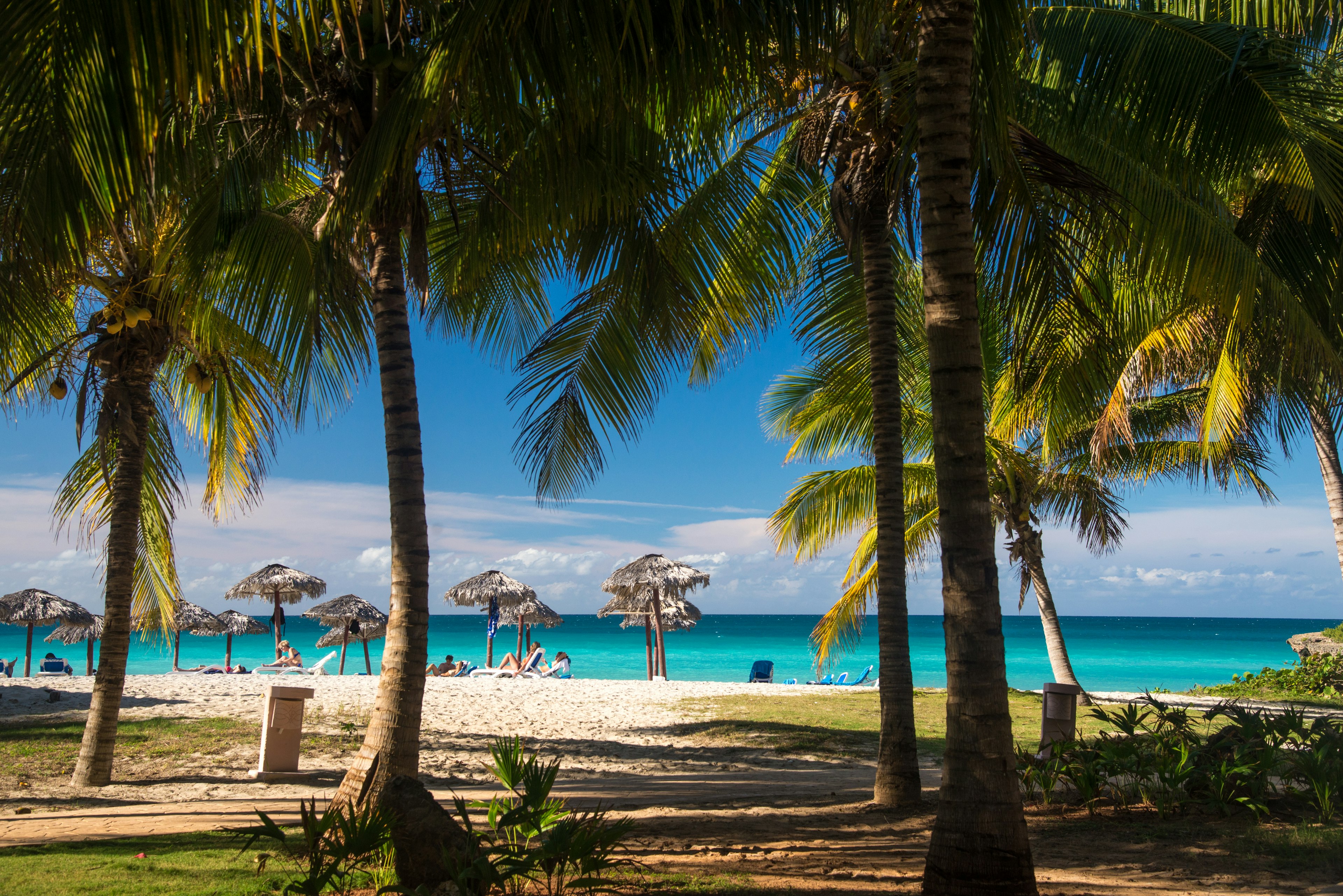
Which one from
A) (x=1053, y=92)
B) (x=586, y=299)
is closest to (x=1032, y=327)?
(x=1053, y=92)

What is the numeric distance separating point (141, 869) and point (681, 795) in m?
4.13

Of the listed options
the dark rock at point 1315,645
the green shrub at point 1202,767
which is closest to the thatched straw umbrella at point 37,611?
the green shrub at point 1202,767

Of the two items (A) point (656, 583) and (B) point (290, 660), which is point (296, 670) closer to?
(B) point (290, 660)

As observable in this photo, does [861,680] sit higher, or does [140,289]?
[140,289]

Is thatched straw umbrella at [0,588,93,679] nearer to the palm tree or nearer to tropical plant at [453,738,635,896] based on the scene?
the palm tree

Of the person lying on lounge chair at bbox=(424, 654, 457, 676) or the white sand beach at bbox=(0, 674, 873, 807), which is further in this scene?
the person lying on lounge chair at bbox=(424, 654, 457, 676)

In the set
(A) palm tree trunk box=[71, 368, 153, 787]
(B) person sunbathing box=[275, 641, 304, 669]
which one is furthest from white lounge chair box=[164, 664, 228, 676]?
(A) palm tree trunk box=[71, 368, 153, 787]

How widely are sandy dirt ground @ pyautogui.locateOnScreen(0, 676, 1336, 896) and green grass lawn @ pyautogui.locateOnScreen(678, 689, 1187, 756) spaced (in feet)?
1.49

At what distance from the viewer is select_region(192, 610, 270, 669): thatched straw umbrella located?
25.6 meters

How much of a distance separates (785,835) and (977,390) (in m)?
3.12

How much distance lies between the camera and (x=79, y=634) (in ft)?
81.1

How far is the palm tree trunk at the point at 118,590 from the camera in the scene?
7.25m

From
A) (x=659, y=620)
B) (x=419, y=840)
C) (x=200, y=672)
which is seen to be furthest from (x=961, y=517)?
(x=200, y=672)

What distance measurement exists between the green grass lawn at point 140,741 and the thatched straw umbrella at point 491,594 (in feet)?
44.4
